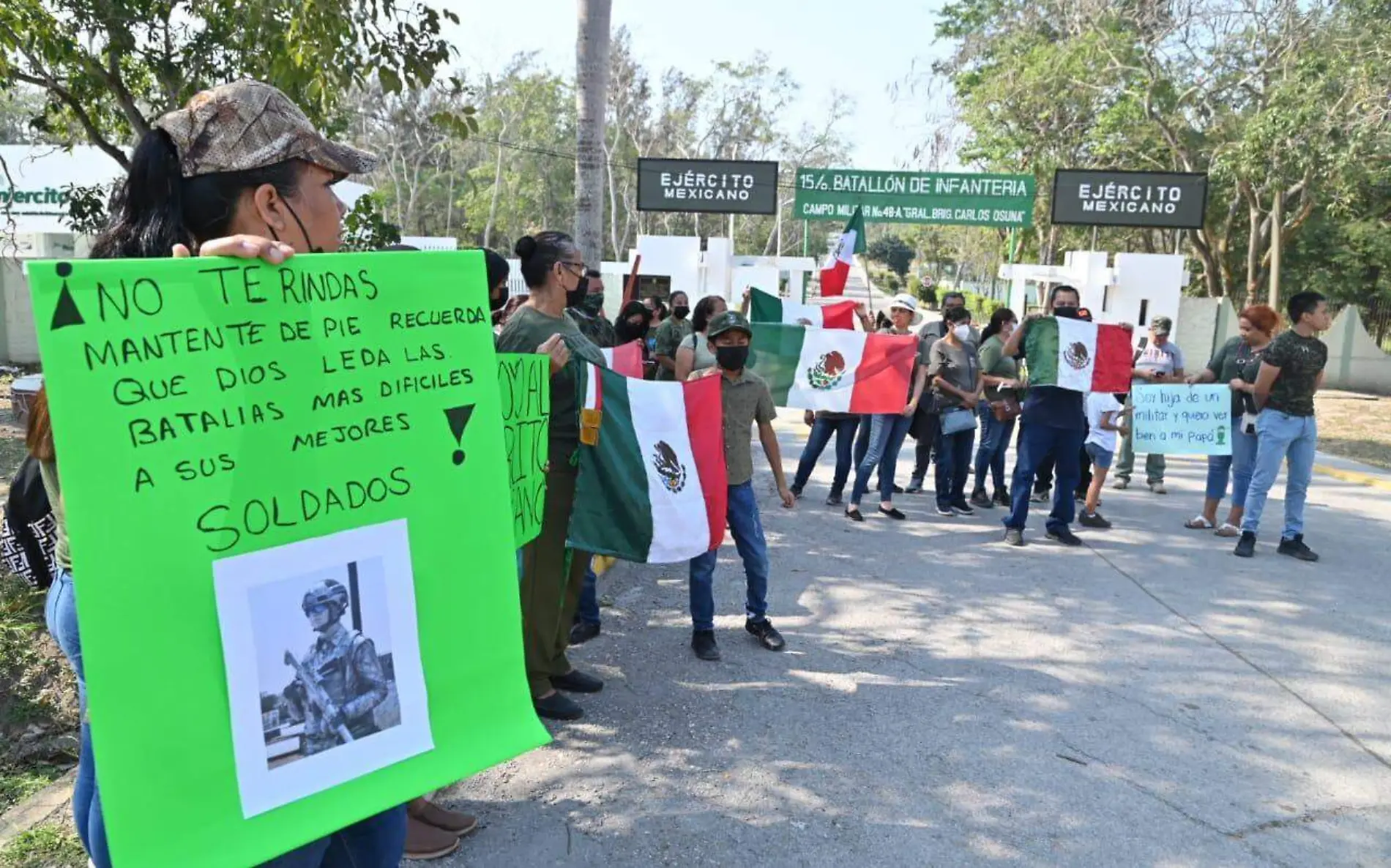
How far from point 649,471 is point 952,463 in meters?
4.71

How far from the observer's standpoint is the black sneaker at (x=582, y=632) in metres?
5.03

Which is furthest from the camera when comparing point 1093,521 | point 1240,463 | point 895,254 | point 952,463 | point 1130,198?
point 895,254

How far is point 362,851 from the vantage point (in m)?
1.86

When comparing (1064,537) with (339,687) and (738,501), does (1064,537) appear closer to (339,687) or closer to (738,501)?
(738,501)

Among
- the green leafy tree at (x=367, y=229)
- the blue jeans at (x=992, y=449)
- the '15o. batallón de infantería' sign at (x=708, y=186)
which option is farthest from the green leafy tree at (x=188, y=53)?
the '15o. batallón de infantería' sign at (x=708, y=186)

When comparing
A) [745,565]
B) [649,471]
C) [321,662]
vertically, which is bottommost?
[745,565]

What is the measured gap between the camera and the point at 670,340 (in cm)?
838

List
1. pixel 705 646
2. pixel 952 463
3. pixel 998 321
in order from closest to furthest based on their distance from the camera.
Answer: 1. pixel 705 646
2. pixel 952 463
3. pixel 998 321

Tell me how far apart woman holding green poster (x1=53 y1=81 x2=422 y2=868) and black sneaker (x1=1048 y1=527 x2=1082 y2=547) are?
21.7ft

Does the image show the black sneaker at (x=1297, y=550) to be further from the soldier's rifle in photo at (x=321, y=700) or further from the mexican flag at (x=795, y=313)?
the soldier's rifle in photo at (x=321, y=700)

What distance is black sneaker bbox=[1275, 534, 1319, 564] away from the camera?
7.11 metres

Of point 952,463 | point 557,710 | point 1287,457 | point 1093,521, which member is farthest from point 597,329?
point 1287,457

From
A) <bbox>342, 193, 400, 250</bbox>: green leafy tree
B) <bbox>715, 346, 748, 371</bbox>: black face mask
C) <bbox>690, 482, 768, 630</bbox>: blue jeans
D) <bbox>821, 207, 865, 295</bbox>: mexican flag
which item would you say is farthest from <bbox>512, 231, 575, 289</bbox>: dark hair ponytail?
<bbox>821, 207, 865, 295</bbox>: mexican flag

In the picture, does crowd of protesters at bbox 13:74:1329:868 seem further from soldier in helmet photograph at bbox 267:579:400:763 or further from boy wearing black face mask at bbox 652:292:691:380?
soldier in helmet photograph at bbox 267:579:400:763
